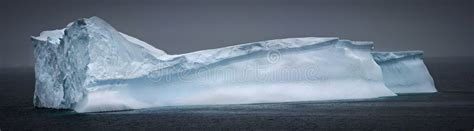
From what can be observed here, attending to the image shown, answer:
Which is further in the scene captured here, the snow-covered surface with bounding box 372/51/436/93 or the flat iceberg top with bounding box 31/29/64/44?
the snow-covered surface with bounding box 372/51/436/93

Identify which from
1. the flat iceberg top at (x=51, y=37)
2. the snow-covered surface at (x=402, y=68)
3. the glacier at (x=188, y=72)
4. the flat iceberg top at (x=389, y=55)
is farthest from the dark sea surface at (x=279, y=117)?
the flat iceberg top at (x=51, y=37)

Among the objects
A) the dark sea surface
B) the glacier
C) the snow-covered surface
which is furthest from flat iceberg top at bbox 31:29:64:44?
the snow-covered surface

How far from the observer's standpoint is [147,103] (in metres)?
18.9

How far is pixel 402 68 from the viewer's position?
22.1 meters

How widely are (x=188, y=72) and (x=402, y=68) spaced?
676 centimetres

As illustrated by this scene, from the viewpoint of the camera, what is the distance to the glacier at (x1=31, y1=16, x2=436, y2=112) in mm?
18281

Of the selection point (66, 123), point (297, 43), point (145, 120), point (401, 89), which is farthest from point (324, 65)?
point (66, 123)

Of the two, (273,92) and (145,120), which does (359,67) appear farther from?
(145,120)

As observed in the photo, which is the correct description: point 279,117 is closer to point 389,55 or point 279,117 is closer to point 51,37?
point 389,55

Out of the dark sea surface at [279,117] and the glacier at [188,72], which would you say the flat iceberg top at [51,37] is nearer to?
the glacier at [188,72]

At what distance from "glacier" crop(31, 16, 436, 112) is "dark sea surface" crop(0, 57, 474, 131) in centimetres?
28

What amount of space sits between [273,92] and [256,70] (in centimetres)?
76

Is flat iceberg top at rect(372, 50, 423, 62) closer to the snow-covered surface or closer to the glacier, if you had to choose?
the snow-covered surface

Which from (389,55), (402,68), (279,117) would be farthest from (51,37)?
(402,68)
